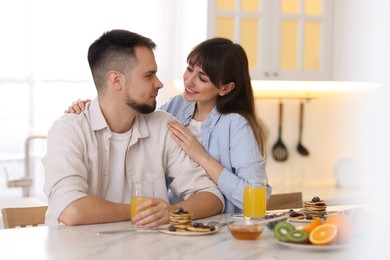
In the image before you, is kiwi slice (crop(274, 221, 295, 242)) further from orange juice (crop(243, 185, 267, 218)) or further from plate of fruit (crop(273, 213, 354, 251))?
orange juice (crop(243, 185, 267, 218))

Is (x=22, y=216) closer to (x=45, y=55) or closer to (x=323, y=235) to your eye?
(x=323, y=235)

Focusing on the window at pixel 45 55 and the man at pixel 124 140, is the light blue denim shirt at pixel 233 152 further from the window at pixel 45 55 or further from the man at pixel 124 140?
the window at pixel 45 55

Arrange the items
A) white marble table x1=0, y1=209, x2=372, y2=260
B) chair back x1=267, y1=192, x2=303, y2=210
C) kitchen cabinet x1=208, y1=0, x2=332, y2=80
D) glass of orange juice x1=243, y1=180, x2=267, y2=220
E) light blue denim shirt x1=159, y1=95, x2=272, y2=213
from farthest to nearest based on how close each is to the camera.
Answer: kitchen cabinet x1=208, y1=0, x2=332, y2=80, chair back x1=267, y1=192, x2=303, y2=210, light blue denim shirt x1=159, y1=95, x2=272, y2=213, glass of orange juice x1=243, y1=180, x2=267, y2=220, white marble table x1=0, y1=209, x2=372, y2=260

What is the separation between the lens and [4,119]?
3.65 metres

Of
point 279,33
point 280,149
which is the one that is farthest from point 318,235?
point 280,149

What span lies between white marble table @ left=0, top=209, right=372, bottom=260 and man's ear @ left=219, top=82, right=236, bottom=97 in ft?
2.48

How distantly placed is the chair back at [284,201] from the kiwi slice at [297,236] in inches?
38.2

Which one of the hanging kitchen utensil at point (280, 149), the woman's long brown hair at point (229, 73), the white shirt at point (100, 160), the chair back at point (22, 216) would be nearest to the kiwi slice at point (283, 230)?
the white shirt at point (100, 160)

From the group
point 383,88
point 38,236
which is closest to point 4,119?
point 38,236

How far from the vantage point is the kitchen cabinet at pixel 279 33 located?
404cm

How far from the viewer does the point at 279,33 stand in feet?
13.8

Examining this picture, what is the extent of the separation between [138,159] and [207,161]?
254mm

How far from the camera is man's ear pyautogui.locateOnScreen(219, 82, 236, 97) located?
8.51ft

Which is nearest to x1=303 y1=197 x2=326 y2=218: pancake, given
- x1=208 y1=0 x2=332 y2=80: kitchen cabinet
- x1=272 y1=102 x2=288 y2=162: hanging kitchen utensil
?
x1=208 y1=0 x2=332 y2=80: kitchen cabinet
